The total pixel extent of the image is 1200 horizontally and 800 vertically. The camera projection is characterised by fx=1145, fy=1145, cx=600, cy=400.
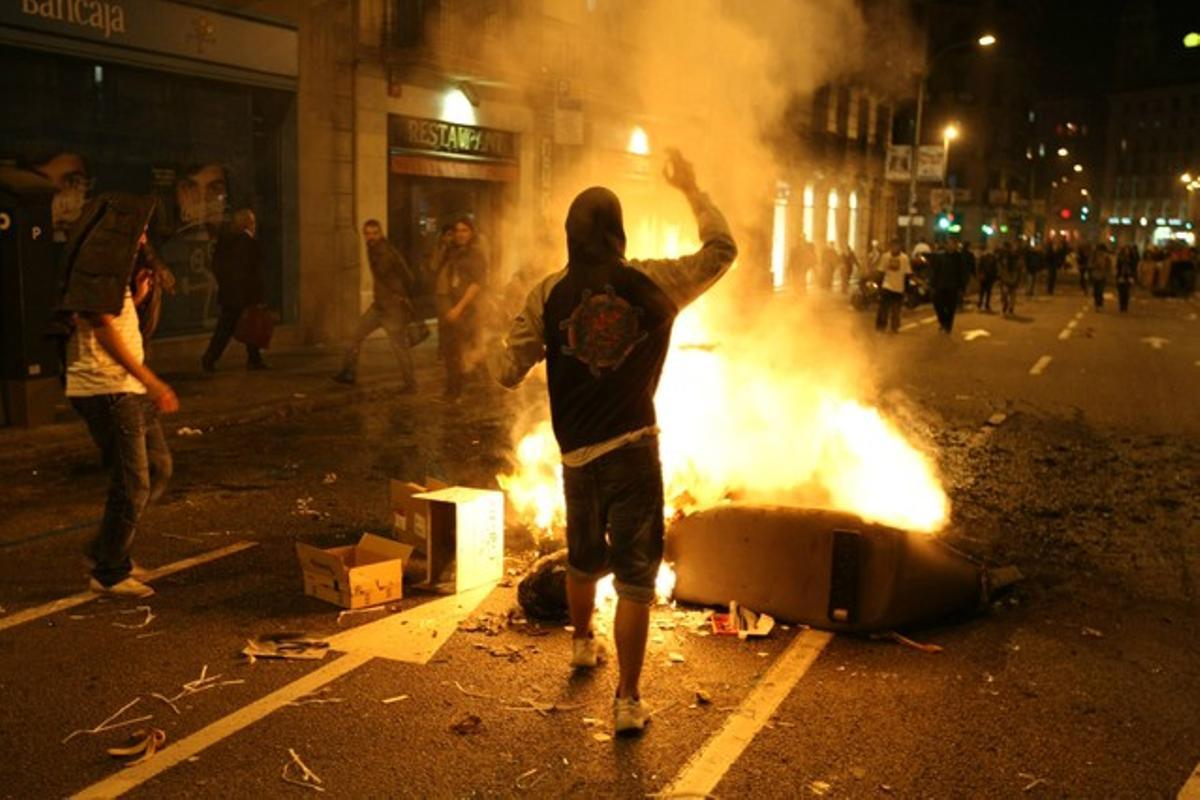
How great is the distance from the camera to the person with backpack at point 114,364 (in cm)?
459

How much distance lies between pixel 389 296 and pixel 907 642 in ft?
23.4

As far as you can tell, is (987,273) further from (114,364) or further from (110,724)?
(110,724)

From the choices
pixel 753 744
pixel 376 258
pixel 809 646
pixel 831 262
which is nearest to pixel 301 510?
pixel 809 646

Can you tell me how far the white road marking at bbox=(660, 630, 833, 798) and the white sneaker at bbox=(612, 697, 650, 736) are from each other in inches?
8.5

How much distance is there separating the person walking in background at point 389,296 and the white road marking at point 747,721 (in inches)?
270

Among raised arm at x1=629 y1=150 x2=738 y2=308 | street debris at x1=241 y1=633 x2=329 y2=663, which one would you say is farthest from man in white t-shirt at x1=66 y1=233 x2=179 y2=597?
raised arm at x1=629 y1=150 x2=738 y2=308

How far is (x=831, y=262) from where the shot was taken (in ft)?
89.6

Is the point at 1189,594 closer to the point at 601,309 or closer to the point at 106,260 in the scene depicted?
the point at 601,309

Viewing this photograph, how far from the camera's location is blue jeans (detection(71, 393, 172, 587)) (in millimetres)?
4695

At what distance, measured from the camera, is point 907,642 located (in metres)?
4.45

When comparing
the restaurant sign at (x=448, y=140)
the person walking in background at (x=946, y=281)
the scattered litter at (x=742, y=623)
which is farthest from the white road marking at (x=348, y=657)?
the person walking in background at (x=946, y=281)

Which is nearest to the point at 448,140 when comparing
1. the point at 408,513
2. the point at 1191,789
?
the point at 408,513

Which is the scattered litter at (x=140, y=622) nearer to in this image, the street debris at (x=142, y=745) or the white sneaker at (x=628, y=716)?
the street debris at (x=142, y=745)

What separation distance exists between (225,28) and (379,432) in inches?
254
